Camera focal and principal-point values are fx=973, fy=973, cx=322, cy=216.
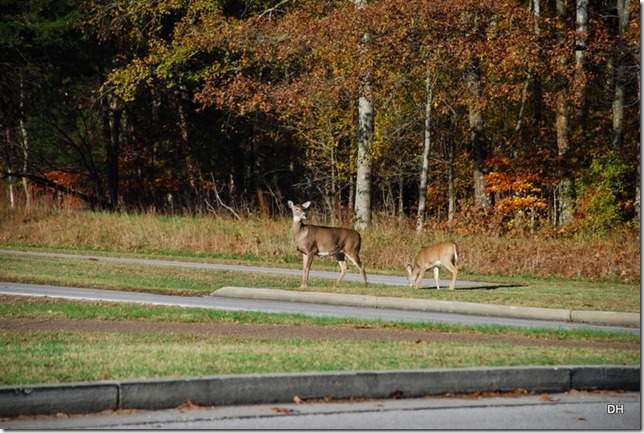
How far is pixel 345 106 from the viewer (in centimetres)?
3972

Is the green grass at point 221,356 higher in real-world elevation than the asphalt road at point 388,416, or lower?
higher

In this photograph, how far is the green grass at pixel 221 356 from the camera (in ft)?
29.6

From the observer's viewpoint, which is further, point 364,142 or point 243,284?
point 364,142

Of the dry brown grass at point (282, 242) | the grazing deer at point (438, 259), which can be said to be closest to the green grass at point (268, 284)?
the grazing deer at point (438, 259)

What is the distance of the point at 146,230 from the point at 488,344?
1963 cm

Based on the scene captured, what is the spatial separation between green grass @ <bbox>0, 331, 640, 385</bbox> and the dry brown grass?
13.5 m

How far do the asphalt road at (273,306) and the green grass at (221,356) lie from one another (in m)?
3.69

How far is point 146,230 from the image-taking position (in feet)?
97.9

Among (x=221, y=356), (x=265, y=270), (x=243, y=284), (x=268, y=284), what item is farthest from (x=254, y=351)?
(x=265, y=270)

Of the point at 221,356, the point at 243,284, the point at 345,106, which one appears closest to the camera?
the point at 221,356

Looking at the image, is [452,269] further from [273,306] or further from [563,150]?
[563,150]

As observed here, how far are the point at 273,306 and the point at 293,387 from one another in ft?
26.5

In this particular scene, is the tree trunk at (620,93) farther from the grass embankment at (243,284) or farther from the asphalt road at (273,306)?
the asphalt road at (273,306)

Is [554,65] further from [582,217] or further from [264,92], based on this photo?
[264,92]
